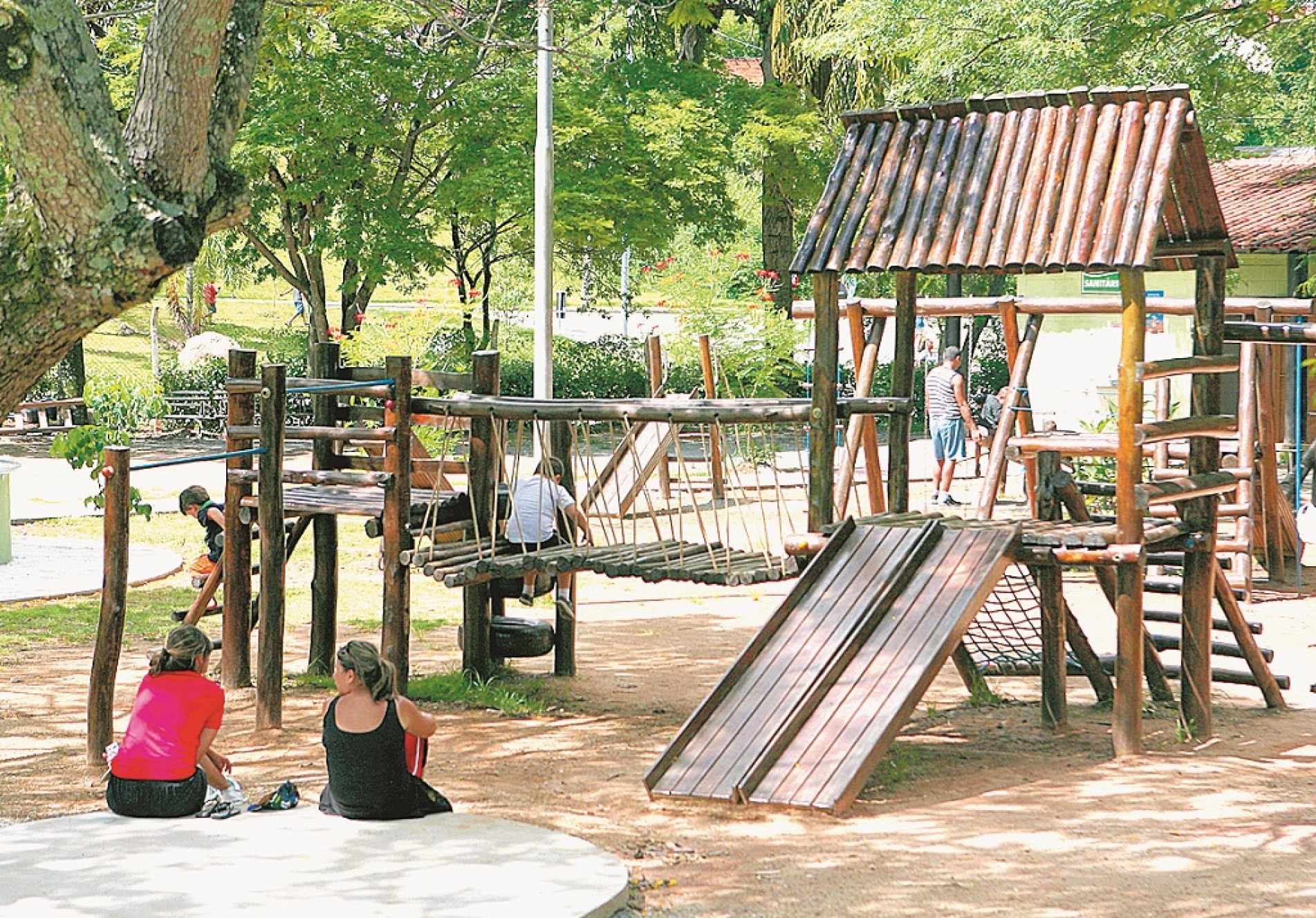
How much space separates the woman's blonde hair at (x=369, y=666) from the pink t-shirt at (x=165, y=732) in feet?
2.18

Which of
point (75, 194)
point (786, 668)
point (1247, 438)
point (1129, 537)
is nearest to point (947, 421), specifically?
point (1247, 438)

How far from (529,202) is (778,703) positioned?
16823 mm

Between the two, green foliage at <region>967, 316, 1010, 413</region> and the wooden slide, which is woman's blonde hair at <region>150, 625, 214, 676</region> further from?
green foliage at <region>967, 316, 1010, 413</region>

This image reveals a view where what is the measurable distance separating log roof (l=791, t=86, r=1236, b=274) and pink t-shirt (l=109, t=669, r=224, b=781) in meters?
3.71

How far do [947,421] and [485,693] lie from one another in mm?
10555

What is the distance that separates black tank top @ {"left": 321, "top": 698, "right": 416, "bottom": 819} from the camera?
6.65m

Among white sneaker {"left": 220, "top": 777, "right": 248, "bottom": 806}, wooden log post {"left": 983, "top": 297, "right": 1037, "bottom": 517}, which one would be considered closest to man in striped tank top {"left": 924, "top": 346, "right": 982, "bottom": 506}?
wooden log post {"left": 983, "top": 297, "right": 1037, "bottom": 517}

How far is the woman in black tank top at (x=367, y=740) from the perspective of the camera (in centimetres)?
666

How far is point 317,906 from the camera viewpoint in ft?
18.5

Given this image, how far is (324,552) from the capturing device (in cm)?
1038

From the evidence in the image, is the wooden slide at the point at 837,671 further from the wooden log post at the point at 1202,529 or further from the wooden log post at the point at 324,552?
the wooden log post at the point at 324,552

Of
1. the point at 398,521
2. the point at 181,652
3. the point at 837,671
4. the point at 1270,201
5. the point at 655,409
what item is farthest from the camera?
the point at 1270,201

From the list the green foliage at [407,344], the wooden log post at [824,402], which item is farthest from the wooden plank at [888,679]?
the green foliage at [407,344]

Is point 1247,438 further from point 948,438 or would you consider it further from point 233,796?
point 233,796
